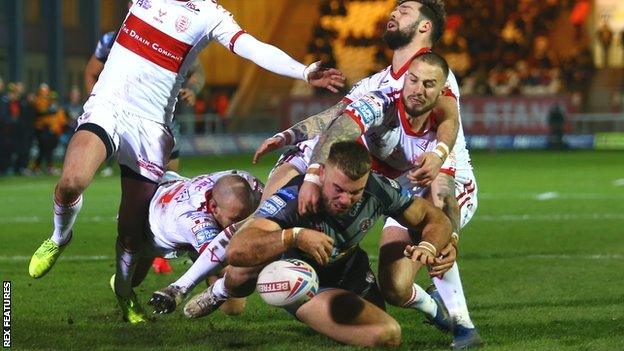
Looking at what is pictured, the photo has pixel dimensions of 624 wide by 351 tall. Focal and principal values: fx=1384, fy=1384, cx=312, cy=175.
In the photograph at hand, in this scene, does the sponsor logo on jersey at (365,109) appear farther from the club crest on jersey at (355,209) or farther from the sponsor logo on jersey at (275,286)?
the sponsor logo on jersey at (275,286)

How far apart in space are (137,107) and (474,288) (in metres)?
3.13

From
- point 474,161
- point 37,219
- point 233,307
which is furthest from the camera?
point 474,161

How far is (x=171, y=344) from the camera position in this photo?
7.86 meters

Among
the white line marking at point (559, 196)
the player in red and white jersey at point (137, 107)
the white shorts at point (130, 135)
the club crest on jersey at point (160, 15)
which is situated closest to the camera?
the player in red and white jersey at point (137, 107)

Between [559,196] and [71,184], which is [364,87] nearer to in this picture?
[71,184]

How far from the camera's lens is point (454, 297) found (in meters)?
8.11

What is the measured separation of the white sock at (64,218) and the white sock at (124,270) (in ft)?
1.18

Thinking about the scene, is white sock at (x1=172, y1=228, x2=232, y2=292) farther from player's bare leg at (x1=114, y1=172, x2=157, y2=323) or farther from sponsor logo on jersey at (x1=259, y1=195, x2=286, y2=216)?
player's bare leg at (x1=114, y1=172, x2=157, y2=323)

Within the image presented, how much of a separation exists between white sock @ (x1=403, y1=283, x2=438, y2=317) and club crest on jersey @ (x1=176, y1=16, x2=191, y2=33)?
2.51 metres

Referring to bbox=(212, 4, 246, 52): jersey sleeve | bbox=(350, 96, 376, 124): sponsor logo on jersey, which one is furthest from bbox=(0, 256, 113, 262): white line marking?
bbox=(350, 96, 376, 124): sponsor logo on jersey

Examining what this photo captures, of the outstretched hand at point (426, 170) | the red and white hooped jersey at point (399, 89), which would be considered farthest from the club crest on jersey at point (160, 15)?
the outstretched hand at point (426, 170)

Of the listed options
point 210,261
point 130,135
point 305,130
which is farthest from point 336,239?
point 130,135

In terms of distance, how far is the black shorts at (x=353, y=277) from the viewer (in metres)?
7.94

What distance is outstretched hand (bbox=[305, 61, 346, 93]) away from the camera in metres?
8.44
